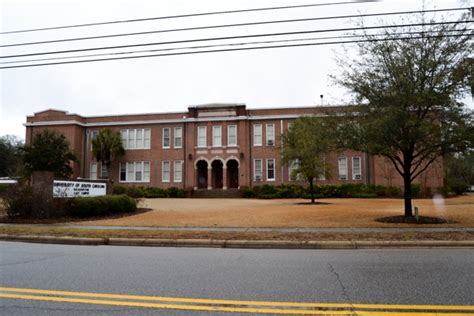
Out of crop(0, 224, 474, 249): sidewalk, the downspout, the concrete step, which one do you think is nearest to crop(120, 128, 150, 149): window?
the downspout

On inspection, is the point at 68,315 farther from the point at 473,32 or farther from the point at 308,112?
the point at 308,112

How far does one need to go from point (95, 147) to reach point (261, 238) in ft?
120

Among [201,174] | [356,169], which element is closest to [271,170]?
[201,174]

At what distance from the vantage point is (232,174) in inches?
1753

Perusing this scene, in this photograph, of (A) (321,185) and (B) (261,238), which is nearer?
(B) (261,238)

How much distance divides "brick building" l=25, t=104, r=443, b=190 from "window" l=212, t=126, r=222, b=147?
0.36 ft

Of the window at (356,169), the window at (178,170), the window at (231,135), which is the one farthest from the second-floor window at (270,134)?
the window at (178,170)

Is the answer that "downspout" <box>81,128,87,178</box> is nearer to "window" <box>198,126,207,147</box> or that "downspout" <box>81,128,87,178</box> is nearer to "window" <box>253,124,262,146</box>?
"window" <box>198,126,207,147</box>

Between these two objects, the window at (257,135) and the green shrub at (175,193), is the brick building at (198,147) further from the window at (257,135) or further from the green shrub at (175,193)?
the green shrub at (175,193)

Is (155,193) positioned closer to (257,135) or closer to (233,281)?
(257,135)

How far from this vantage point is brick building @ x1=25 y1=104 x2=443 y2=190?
136ft

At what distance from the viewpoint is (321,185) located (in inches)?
1490

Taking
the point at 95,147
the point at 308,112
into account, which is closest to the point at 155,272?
the point at 308,112

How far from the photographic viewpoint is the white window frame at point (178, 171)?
43.0 m
